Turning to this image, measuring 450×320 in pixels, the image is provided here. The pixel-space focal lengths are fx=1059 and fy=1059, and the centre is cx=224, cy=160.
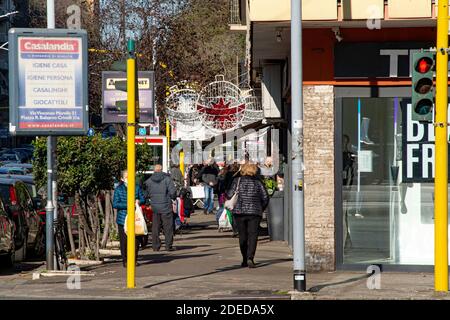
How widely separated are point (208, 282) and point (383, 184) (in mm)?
3407

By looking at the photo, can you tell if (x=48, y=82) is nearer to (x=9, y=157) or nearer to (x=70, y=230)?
(x=70, y=230)

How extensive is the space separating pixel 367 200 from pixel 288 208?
17.8 feet

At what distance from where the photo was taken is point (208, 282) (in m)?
15.4

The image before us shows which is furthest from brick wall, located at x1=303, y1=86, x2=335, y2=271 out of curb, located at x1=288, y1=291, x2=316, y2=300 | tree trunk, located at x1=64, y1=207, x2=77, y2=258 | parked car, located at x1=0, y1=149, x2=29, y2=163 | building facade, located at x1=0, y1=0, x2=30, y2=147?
building facade, located at x1=0, y1=0, x2=30, y2=147

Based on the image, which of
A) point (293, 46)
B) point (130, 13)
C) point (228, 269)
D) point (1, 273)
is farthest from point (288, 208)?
point (130, 13)

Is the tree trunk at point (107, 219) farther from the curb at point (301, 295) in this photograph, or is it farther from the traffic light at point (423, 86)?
the traffic light at point (423, 86)

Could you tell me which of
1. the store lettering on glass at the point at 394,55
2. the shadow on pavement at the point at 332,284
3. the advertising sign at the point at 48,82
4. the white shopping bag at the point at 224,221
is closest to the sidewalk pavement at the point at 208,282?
the shadow on pavement at the point at 332,284

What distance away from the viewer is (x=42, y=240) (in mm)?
21172

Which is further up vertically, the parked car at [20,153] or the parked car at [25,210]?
the parked car at [20,153]

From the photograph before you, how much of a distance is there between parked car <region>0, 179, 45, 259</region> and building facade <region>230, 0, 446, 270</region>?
567cm

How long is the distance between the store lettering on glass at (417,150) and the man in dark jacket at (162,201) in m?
6.08

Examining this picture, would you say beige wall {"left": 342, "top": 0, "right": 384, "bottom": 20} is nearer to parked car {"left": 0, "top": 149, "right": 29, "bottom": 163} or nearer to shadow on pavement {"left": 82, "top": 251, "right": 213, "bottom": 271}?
shadow on pavement {"left": 82, "top": 251, "right": 213, "bottom": 271}

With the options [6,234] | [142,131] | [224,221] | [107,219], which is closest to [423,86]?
[6,234]

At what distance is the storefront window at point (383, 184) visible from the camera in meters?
16.8
